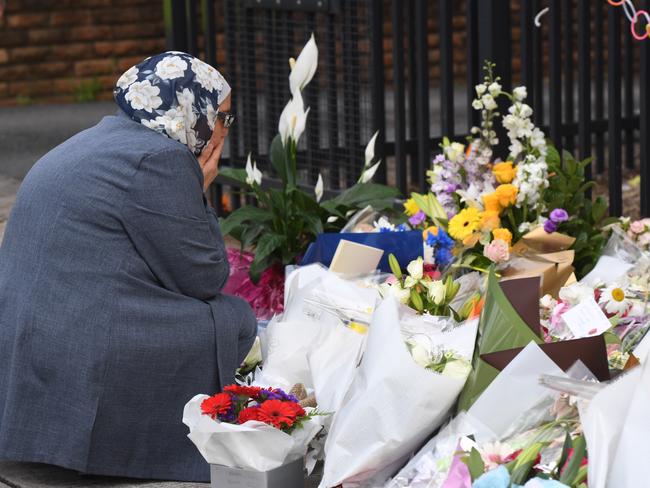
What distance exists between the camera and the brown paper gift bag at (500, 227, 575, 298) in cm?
367

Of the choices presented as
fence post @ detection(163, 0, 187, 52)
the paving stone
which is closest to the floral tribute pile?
the paving stone

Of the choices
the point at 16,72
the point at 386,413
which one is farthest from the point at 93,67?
the point at 386,413

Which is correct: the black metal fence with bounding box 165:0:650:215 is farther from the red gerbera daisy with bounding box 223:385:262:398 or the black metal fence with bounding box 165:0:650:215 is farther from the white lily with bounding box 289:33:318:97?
the red gerbera daisy with bounding box 223:385:262:398

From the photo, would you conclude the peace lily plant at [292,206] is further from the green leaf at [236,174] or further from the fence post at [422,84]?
the fence post at [422,84]

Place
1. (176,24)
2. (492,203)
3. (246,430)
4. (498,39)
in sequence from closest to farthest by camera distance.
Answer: (246,430) → (492,203) → (498,39) → (176,24)

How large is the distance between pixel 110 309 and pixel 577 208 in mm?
1603

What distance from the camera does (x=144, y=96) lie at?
10.8 ft

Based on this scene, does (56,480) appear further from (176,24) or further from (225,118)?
(176,24)

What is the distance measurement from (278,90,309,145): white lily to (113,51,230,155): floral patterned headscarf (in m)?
0.95

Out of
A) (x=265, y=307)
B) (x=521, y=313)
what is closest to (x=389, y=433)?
(x=521, y=313)

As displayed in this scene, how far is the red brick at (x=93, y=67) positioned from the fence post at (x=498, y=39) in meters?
6.29

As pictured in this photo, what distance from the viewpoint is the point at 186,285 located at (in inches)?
130

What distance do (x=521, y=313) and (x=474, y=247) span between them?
3.21 ft

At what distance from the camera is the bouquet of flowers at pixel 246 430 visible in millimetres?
2822
